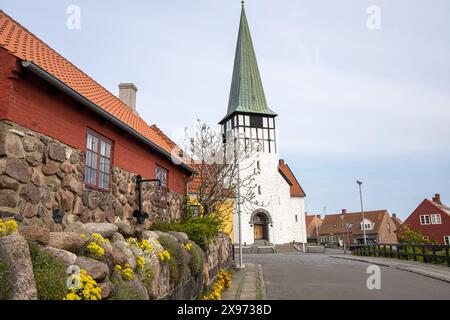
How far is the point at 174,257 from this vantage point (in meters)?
6.57

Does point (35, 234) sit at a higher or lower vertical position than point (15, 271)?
higher

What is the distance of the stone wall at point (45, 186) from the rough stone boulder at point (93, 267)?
1.91 m

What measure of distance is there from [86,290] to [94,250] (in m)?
0.83

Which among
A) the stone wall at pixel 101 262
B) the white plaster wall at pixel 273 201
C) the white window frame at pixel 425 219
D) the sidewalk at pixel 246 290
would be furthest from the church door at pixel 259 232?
the stone wall at pixel 101 262

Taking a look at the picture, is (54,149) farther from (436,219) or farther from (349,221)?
(349,221)

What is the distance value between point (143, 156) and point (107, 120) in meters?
2.44

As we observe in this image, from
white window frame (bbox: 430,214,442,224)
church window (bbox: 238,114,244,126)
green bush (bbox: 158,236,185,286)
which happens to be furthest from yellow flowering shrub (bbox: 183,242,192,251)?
white window frame (bbox: 430,214,442,224)

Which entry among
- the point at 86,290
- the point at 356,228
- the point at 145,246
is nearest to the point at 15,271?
the point at 86,290

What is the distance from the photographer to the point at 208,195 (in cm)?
1541

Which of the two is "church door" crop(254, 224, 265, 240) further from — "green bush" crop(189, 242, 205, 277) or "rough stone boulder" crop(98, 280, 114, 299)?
"rough stone boulder" crop(98, 280, 114, 299)

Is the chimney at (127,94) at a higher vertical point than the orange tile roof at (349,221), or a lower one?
higher

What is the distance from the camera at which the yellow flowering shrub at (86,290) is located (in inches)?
A: 134

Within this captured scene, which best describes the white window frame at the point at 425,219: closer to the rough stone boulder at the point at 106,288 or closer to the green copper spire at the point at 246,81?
the green copper spire at the point at 246,81
